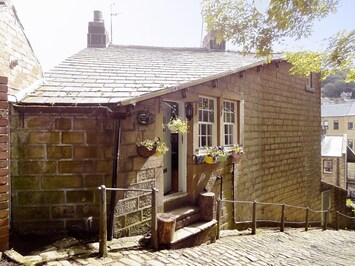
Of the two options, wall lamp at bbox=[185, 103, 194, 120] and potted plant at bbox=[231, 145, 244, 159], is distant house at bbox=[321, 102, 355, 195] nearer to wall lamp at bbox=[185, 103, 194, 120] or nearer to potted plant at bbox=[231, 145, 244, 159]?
potted plant at bbox=[231, 145, 244, 159]

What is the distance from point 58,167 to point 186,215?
9.84ft

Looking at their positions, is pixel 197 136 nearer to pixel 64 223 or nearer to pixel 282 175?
pixel 64 223

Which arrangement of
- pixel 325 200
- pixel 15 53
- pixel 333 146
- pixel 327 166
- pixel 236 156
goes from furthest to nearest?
pixel 333 146 < pixel 327 166 < pixel 325 200 < pixel 236 156 < pixel 15 53

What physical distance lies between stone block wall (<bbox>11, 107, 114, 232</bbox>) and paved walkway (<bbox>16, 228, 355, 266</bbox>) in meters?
0.63

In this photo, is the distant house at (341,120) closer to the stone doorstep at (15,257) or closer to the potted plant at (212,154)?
the potted plant at (212,154)

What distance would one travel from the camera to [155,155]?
5504 mm

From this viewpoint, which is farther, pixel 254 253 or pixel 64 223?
pixel 254 253

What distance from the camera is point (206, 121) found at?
7.38 meters

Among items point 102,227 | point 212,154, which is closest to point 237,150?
point 212,154

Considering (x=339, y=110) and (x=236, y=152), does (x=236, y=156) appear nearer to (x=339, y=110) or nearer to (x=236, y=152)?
(x=236, y=152)

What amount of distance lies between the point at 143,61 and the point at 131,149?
4213 millimetres

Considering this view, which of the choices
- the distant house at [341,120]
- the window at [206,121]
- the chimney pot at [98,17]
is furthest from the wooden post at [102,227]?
the distant house at [341,120]

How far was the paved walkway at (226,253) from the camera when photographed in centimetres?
385

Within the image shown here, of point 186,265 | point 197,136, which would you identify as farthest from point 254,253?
point 197,136
